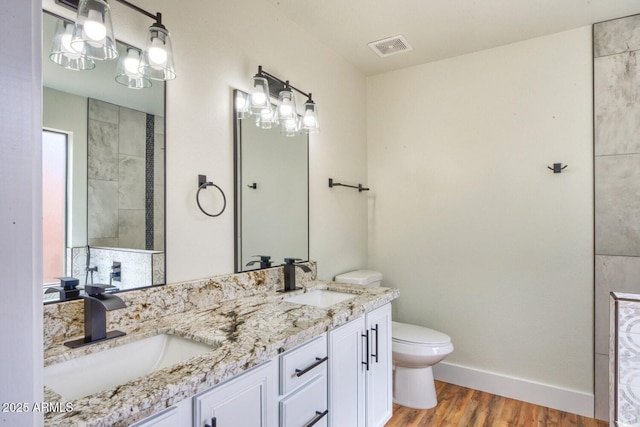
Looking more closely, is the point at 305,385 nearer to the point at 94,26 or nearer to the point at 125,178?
the point at 125,178

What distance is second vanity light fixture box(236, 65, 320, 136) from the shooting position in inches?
70.4

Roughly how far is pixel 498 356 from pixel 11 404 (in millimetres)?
2832

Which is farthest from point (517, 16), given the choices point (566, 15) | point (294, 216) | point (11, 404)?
point (11, 404)

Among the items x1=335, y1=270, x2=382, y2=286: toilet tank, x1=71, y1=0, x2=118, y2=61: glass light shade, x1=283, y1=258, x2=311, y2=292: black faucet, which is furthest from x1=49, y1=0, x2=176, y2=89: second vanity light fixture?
x1=335, y1=270, x2=382, y2=286: toilet tank

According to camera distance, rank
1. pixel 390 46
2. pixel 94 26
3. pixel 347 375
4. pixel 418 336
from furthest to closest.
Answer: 1. pixel 390 46
2. pixel 418 336
3. pixel 347 375
4. pixel 94 26

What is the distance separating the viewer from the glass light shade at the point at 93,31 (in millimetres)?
1105

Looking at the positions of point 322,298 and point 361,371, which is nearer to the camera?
point 361,371

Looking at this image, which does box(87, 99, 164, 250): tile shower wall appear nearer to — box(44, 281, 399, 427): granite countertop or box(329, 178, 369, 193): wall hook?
box(44, 281, 399, 427): granite countertop

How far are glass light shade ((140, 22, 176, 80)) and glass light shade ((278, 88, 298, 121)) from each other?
732mm

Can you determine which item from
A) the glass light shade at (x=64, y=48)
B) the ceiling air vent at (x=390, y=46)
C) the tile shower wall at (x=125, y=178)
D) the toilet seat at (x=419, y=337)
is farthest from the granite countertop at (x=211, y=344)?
the ceiling air vent at (x=390, y=46)

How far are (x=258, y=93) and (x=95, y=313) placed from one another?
1235 mm

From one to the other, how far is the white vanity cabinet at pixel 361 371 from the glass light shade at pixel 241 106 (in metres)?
1.17

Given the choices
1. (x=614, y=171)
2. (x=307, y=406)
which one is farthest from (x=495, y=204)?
(x=307, y=406)

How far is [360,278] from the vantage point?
8.43 feet
